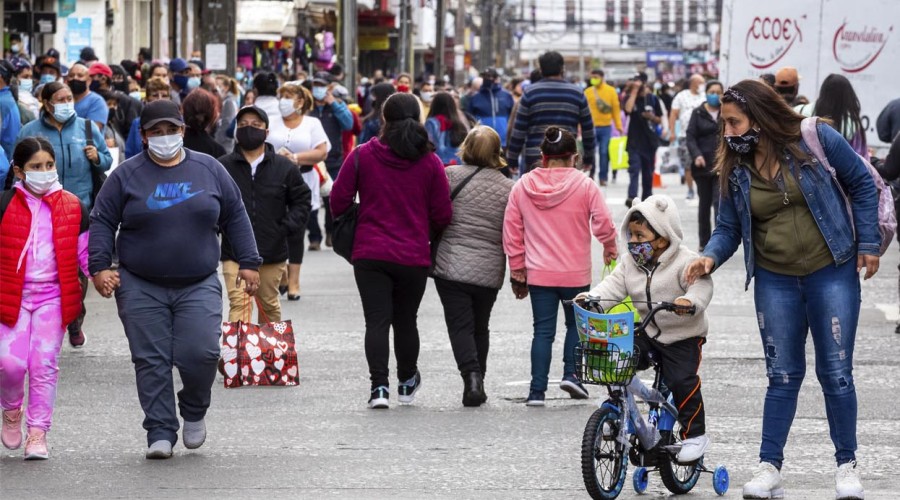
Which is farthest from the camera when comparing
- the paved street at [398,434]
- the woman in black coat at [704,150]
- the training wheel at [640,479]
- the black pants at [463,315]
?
the woman in black coat at [704,150]

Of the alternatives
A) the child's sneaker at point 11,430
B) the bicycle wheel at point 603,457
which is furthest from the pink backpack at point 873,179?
the child's sneaker at point 11,430

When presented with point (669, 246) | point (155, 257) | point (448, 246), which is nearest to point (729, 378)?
point (448, 246)

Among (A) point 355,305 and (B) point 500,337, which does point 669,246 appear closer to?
(B) point 500,337

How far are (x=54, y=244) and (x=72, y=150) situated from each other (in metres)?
3.91

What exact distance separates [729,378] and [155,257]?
4.05 metres

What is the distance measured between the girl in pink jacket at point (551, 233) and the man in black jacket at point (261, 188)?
1703 mm

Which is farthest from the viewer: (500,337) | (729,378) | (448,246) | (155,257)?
(500,337)

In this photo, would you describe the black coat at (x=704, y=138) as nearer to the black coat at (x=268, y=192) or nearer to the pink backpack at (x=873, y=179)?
the black coat at (x=268, y=192)

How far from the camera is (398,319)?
31.9 feet

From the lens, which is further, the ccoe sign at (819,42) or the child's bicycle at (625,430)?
the ccoe sign at (819,42)

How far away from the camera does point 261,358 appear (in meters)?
10.2

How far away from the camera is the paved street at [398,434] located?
7.52 m

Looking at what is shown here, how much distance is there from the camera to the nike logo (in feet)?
26.3

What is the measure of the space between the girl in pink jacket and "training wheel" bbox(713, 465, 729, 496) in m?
2.33
